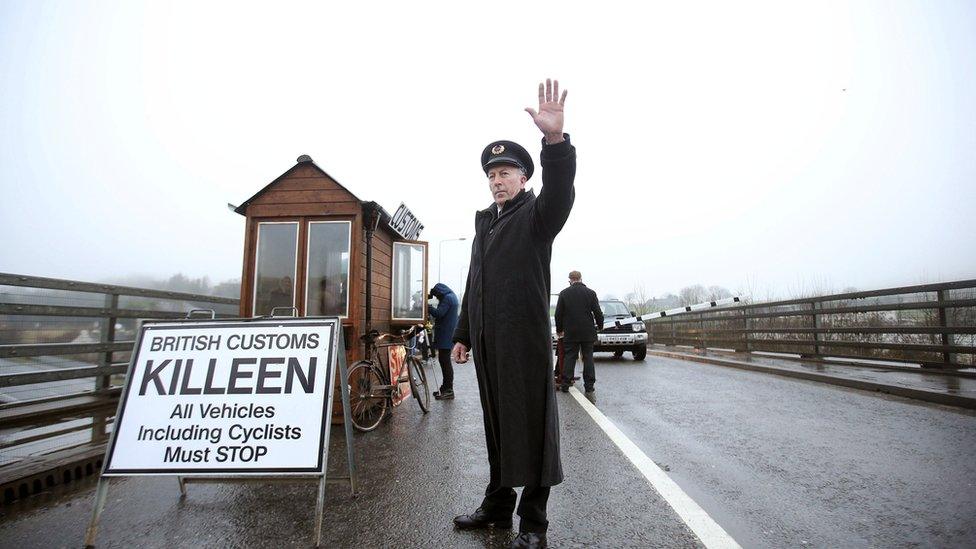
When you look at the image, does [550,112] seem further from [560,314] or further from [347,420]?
[560,314]

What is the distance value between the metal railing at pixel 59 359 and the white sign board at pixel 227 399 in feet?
4.29

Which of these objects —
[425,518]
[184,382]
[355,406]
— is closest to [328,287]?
[355,406]

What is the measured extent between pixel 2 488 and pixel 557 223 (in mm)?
3992

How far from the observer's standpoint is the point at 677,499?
2.83m

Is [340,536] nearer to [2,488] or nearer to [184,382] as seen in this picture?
[184,382]

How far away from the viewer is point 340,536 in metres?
2.50

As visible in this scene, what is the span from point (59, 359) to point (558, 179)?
6435 mm

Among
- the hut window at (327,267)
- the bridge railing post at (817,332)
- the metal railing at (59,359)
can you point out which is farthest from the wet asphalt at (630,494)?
the bridge railing post at (817,332)

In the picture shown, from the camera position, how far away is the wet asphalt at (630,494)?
243cm

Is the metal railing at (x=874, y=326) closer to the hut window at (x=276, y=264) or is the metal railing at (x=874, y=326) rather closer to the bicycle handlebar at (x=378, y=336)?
the bicycle handlebar at (x=378, y=336)

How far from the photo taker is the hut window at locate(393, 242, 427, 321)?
24.4ft

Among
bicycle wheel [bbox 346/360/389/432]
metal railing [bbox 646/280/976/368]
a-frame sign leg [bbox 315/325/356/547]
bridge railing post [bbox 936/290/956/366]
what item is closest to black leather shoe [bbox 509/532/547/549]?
a-frame sign leg [bbox 315/325/356/547]

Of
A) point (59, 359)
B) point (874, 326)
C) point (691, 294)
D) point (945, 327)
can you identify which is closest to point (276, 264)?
point (59, 359)

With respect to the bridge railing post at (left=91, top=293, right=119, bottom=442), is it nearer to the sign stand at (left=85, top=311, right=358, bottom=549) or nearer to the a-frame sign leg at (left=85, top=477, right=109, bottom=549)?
the sign stand at (left=85, top=311, right=358, bottom=549)
